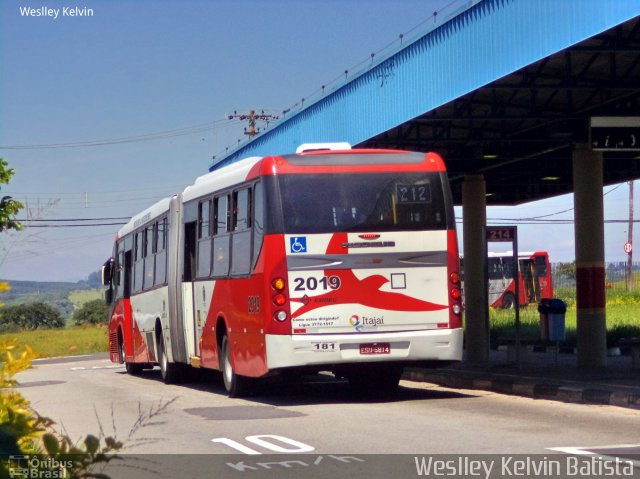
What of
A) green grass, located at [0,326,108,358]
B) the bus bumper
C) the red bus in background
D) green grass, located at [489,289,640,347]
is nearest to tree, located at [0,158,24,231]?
the bus bumper

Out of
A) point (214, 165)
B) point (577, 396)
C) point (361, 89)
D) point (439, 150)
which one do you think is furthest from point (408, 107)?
point (214, 165)

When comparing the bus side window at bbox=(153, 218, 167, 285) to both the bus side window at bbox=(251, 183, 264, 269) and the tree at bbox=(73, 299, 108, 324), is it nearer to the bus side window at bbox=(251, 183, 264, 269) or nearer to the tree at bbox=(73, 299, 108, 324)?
the bus side window at bbox=(251, 183, 264, 269)

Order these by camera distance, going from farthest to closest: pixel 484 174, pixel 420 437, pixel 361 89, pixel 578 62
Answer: pixel 484 174 → pixel 361 89 → pixel 578 62 → pixel 420 437

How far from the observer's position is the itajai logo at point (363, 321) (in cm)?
1606

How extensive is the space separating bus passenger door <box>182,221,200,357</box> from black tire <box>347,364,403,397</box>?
3.18 metres

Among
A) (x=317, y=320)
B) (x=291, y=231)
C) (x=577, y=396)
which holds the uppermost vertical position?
(x=291, y=231)

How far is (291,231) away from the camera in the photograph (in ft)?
52.4

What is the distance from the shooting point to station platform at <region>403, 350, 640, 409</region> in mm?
16047

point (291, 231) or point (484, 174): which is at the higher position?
point (484, 174)

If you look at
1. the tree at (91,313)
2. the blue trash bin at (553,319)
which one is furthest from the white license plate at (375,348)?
the tree at (91,313)

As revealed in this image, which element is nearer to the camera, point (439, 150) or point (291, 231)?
point (291, 231)

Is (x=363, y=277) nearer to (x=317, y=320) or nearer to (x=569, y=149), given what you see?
(x=317, y=320)

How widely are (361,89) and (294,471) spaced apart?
1528 cm

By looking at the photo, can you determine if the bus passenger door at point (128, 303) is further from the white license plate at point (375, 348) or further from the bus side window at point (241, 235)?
the white license plate at point (375, 348)
